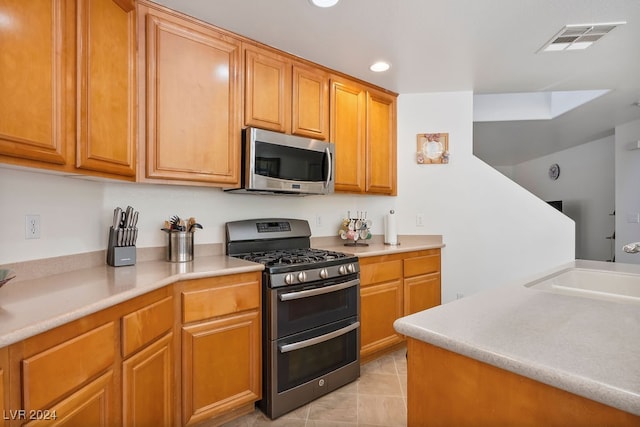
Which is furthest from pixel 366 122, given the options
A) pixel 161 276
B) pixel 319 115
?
pixel 161 276

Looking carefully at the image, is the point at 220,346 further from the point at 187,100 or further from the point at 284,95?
the point at 284,95

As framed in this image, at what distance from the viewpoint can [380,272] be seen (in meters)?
2.52

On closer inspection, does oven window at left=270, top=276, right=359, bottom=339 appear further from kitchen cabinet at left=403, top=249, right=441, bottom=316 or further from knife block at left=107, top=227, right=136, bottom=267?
knife block at left=107, top=227, right=136, bottom=267

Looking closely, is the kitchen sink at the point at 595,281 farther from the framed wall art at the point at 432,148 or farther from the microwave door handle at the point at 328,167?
the framed wall art at the point at 432,148

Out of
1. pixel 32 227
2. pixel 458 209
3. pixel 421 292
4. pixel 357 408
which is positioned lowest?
pixel 357 408

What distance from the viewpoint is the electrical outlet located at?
143 cm

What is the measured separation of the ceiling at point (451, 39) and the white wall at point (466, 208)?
0.81 ft

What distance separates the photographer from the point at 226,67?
2018 millimetres

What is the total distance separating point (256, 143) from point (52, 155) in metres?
1.06

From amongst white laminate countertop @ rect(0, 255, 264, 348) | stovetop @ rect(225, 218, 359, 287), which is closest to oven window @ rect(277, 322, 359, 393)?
stovetop @ rect(225, 218, 359, 287)

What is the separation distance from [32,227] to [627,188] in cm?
569

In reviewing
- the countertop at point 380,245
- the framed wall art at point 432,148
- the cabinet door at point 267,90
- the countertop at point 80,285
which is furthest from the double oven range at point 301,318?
the framed wall art at point 432,148

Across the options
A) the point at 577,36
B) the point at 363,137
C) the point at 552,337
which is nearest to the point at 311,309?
the point at 552,337

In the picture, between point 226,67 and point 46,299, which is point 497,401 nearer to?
point 46,299
